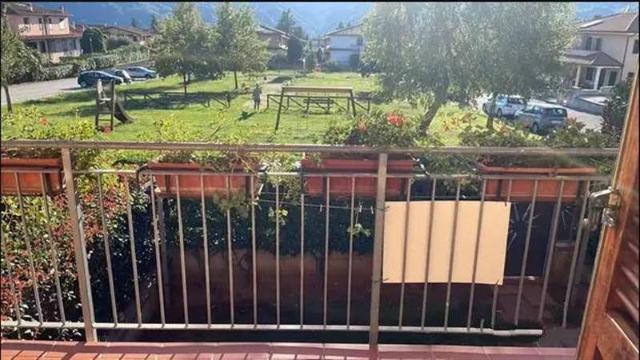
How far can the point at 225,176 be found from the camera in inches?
90.0

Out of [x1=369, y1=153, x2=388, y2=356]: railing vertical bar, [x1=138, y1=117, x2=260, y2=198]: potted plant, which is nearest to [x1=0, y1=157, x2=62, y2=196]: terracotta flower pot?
[x1=138, y1=117, x2=260, y2=198]: potted plant

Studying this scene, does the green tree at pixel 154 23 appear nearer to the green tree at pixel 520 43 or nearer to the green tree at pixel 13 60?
the green tree at pixel 13 60

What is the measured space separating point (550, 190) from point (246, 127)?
1632 mm

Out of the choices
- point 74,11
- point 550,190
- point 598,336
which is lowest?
point 598,336

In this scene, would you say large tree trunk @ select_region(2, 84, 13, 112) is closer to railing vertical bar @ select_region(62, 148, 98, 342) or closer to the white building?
railing vertical bar @ select_region(62, 148, 98, 342)

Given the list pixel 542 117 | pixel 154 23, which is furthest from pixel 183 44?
pixel 542 117

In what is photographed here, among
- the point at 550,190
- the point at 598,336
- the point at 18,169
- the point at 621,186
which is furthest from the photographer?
the point at 550,190

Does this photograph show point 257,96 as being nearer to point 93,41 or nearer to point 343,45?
point 343,45

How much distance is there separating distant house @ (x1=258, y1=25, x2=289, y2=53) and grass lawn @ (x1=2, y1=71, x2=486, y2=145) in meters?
0.31

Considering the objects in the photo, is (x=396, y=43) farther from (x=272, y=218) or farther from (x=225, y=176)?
(x=272, y=218)

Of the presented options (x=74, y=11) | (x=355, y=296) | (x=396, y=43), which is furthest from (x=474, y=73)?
(x=74, y=11)

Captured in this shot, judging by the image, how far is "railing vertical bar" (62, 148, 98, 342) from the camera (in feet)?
6.82

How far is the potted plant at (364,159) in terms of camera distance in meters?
2.34

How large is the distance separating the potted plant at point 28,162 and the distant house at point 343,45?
4.81 feet
